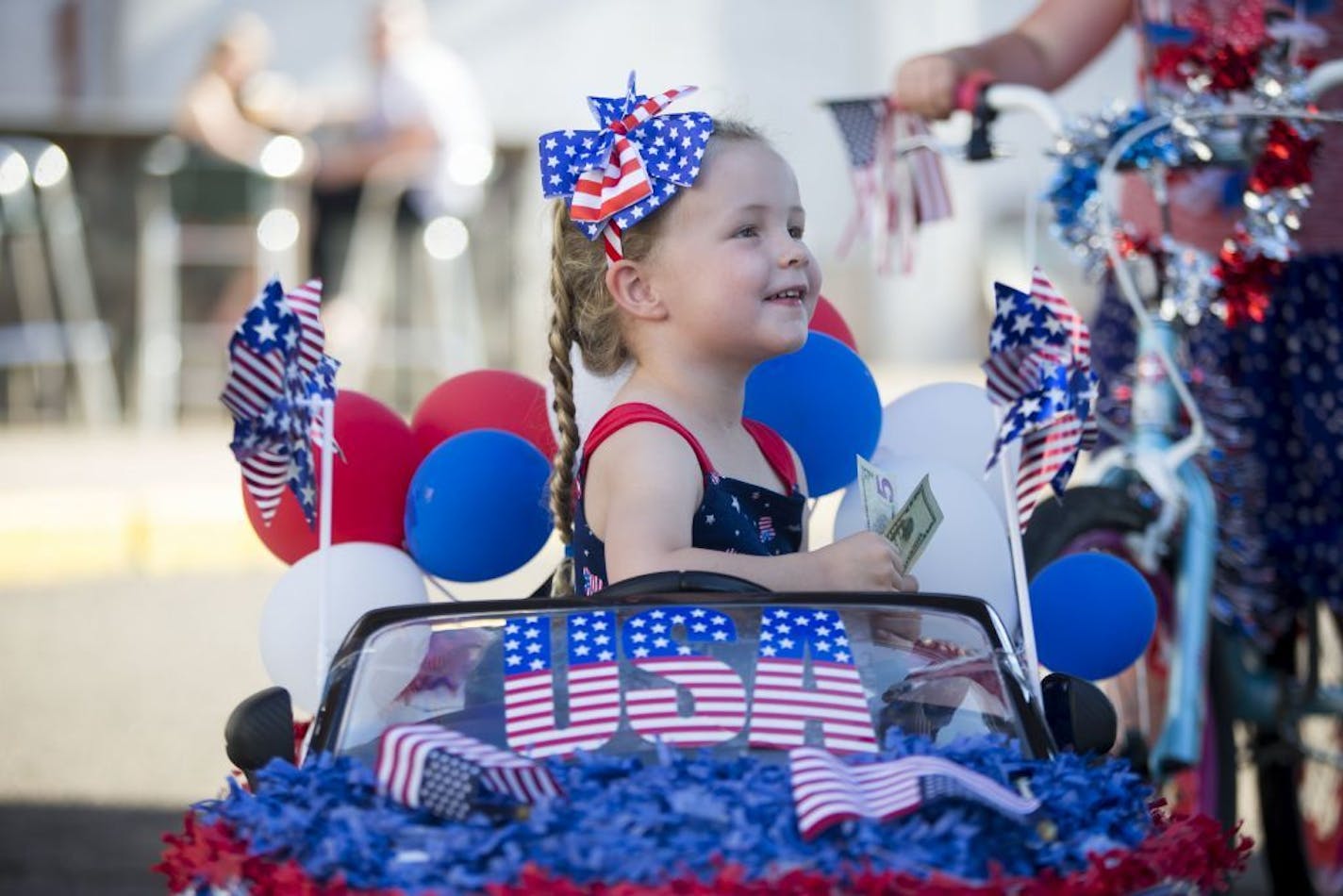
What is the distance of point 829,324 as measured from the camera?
3732mm

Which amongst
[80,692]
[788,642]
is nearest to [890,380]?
[80,692]

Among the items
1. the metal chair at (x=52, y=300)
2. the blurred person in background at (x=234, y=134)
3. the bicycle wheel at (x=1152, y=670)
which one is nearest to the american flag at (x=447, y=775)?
the bicycle wheel at (x=1152, y=670)

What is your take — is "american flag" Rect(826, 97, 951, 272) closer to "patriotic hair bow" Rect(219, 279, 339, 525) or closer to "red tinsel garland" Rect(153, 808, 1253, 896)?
"patriotic hair bow" Rect(219, 279, 339, 525)

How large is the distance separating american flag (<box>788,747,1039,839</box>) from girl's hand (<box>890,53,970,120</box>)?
2.24 m

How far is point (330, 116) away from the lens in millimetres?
11039

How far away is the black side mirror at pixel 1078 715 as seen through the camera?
7.80 ft

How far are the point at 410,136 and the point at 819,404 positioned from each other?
292 inches

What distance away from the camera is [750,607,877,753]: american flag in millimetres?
2262

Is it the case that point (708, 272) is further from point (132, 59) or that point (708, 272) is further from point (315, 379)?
point (132, 59)

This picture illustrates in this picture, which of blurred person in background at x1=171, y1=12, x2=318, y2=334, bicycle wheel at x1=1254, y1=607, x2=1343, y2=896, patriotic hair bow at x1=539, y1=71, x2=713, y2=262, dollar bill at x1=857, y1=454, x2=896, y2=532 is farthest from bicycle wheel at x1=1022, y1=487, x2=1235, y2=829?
blurred person in background at x1=171, y1=12, x2=318, y2=334

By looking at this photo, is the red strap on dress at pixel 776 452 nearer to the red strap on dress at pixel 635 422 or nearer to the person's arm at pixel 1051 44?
the red strap on dress at pixel 635 422

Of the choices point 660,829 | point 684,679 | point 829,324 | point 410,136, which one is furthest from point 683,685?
point 410,136

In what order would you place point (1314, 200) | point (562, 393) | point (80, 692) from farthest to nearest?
point (80, 692), point (1314, 200), point (562, 393)

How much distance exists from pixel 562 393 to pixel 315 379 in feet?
1.41
